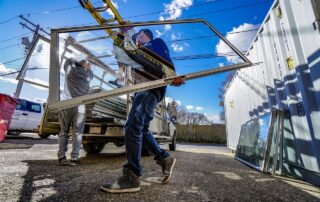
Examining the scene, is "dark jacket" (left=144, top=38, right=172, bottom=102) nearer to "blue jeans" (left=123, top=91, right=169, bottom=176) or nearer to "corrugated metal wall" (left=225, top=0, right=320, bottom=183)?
"blue jeans" (left=123, top=91, right=169, bottom=176)

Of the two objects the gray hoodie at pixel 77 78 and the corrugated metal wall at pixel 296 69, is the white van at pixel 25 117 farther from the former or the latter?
the corrugated metal wall at pixel 296 69

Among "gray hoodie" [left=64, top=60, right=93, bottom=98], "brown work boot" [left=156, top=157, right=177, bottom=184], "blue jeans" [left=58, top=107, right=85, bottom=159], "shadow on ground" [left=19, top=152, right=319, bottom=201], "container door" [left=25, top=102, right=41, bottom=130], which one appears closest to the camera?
"shadow on ground" [left=19, top=152, right=319, bottom=201]

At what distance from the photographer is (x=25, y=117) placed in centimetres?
873

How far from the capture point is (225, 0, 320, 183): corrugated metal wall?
85.0 inches

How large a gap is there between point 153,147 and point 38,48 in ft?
5.61

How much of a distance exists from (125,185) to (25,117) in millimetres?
8987

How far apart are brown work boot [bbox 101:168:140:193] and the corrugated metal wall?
1985 mm

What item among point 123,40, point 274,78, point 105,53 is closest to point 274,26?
point 274,78

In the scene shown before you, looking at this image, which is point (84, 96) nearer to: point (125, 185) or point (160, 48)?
point (125, 185)

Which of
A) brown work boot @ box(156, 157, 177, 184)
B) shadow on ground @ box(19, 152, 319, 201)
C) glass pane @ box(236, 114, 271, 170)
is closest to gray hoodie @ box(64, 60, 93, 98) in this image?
shadow on ground @ box(19, 152, 319, 201)

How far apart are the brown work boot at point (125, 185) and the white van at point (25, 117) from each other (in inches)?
320

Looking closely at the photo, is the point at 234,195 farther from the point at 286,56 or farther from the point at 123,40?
the point at 286,56

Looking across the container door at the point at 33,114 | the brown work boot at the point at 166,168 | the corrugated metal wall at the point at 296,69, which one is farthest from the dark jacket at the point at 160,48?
the container door at the point at 33,114

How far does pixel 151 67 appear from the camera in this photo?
2.07 metres
